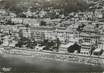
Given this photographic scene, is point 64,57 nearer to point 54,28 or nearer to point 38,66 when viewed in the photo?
point 38,66

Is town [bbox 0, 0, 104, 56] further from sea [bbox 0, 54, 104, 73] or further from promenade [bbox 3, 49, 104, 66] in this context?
sea [bbox 0, 54, 104, 73]

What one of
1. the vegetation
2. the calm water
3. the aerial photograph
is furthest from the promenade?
the vegetation

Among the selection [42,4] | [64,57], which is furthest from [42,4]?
[64,57]

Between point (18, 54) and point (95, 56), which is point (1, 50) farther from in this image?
point (95, 56)

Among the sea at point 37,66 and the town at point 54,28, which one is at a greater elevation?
the town at point 54,28

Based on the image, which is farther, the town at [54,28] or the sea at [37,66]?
the town at [54,28]

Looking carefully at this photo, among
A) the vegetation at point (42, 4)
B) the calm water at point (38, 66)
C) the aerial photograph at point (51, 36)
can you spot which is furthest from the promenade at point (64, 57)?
the vegetation at point (42, 4)

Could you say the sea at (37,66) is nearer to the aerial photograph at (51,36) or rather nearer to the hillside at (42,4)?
the aerial photograph at (51,36)

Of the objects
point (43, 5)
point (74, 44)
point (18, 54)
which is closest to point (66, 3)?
point (43, 5)
